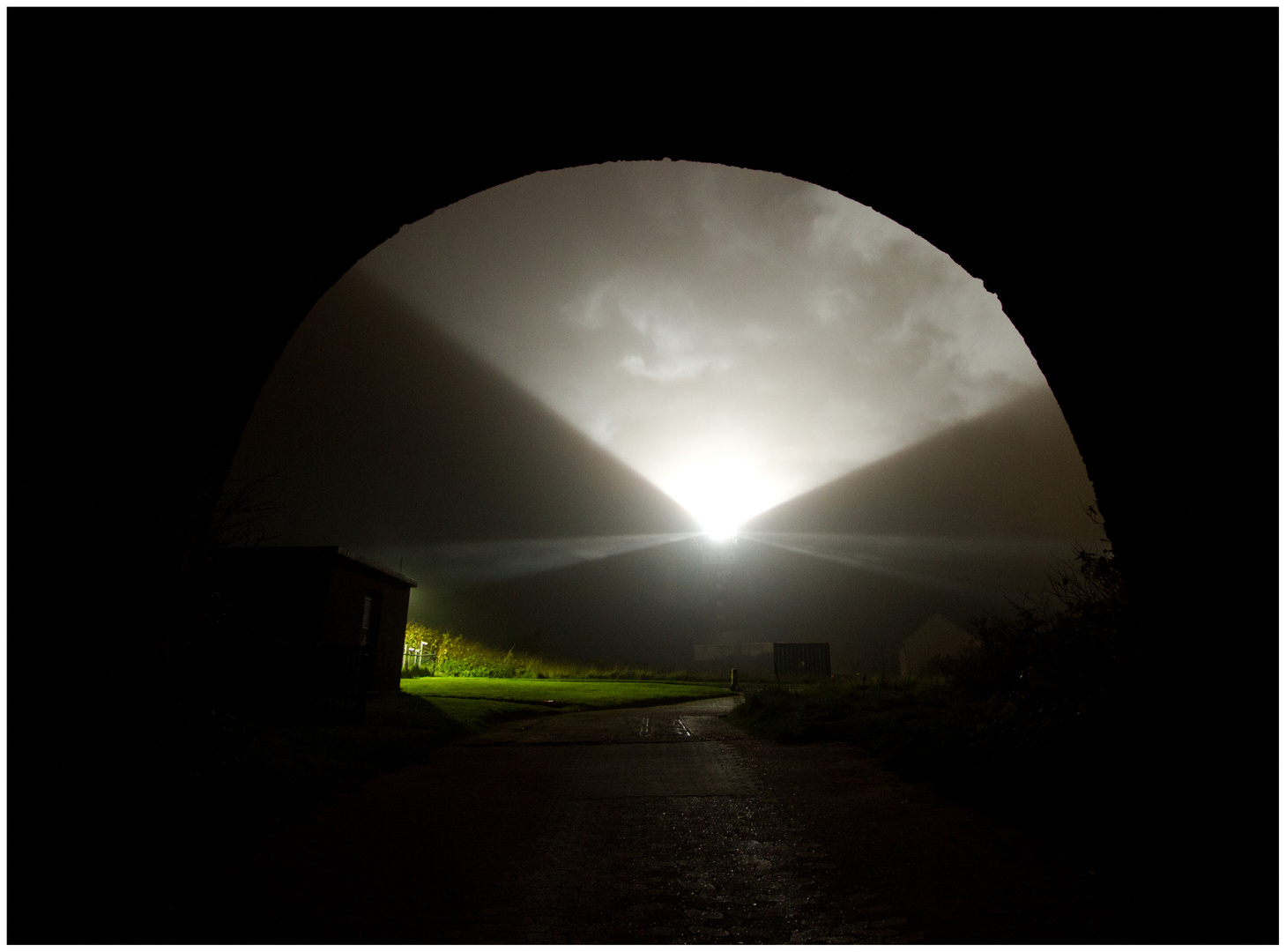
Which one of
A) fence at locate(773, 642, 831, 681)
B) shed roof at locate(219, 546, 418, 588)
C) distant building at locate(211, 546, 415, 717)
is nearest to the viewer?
distant building at locate(211, 546, 415, 717)

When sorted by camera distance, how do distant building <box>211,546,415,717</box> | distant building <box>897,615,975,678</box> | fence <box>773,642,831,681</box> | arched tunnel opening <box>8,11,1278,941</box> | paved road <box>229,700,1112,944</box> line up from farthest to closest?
distant building <box>897,615,975,678</box> < fence <box>773,642,831,681</box> < distant building <box>211,546,415,717</box> < paved road <box>229,700,1112,944</box> < arched tunnel opening <box>8,11,1278,941</box>

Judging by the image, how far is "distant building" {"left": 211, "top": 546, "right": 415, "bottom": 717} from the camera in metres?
7.28

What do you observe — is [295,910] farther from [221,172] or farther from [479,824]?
[221,172]

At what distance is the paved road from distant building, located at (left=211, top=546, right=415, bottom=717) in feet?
8.98

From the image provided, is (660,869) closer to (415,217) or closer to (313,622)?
(415,217)

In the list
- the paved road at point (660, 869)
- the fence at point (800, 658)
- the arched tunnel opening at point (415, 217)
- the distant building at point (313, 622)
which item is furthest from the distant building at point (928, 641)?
the arched tunnel opening at point (415, 217)

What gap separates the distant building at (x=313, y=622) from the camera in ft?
23.9

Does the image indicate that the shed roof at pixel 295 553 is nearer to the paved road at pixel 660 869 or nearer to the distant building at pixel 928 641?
the paved road at pixel 660 869

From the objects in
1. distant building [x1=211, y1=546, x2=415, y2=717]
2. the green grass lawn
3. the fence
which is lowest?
the green grass lawn

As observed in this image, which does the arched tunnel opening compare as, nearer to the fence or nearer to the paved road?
the paved road

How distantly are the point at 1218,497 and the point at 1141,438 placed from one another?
1.19 ft

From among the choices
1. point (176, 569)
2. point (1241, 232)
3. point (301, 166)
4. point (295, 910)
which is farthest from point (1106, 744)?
point (301, 166)

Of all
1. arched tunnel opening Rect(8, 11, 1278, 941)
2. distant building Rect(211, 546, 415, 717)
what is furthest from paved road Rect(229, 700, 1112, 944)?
distant building Rect(211, 546, 415, 717)

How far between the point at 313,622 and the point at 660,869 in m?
10.6
